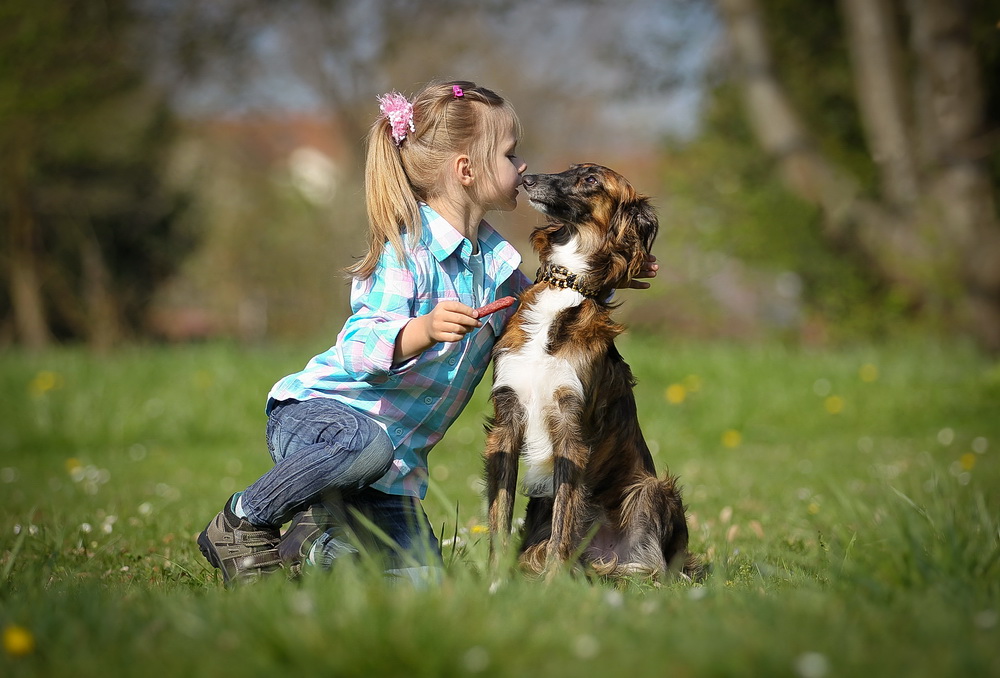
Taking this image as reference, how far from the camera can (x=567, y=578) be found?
277cm

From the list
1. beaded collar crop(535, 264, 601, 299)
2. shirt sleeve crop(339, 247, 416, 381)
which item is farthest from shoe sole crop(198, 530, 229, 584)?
beaded collar crop(535, 264, 601, 299)

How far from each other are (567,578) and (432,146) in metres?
1.64

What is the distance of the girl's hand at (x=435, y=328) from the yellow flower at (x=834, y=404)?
5610 mm

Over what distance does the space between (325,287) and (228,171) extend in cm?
824

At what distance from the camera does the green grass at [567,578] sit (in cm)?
204

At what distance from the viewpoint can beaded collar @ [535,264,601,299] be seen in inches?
128

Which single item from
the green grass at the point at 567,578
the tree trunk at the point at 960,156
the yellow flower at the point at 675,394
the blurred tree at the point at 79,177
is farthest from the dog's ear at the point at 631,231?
the blurred tree at the point at 79,177

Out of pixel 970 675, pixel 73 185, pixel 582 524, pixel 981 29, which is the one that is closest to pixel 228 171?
pixel 73 185

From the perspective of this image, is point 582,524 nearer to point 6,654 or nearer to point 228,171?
point 6,654

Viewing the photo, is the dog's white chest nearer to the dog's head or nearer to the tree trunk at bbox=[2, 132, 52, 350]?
the dog's head

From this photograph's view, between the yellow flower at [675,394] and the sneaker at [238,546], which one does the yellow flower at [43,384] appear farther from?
the sneaker at [238,546]

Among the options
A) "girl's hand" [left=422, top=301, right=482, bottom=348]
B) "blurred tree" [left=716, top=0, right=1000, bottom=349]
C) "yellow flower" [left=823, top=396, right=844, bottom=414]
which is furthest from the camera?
"blurred tree" [left=716, top=0, right=1000, bottom=349]

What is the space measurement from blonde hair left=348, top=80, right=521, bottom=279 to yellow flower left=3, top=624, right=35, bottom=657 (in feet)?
5.55

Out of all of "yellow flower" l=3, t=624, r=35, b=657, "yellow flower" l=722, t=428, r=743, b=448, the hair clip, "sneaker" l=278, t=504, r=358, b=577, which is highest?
the hair clip
